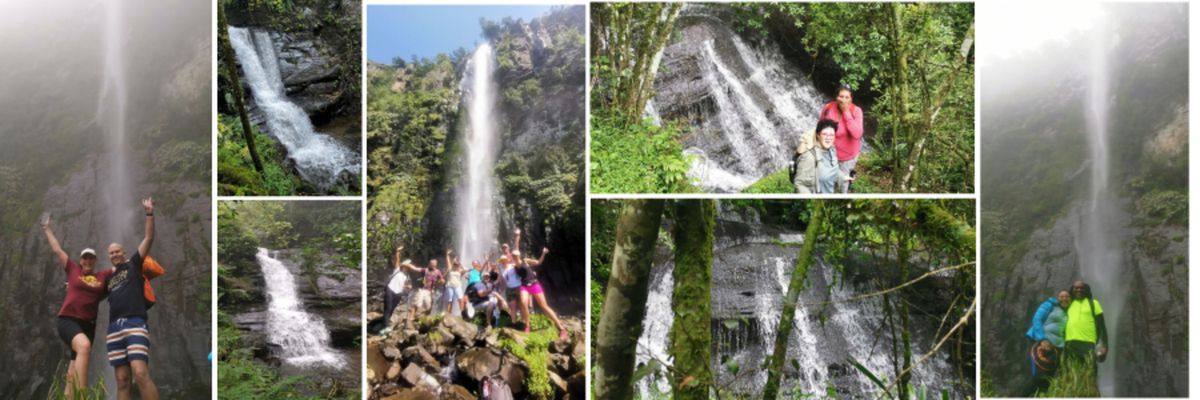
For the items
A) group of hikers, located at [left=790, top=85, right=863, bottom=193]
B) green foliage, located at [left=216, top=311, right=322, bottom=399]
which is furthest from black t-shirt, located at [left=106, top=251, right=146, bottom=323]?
group of hikers, located at [left=790, top=85, right=863, bottom=193]

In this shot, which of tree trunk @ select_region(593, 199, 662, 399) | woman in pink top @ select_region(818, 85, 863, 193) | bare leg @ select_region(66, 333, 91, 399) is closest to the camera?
tree trunk @ select_region(593, 199, 662, 399)

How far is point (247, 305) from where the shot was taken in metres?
5.71

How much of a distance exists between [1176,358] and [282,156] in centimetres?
472

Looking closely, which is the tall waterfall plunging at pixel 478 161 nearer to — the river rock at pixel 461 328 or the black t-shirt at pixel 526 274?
the black t-shirt at pixel 526 274

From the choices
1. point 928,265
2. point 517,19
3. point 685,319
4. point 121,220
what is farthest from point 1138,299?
point 121,220

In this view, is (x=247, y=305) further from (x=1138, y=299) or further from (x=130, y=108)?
(x=1138, y=299)

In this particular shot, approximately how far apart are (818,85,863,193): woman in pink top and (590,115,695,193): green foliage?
2.55ft

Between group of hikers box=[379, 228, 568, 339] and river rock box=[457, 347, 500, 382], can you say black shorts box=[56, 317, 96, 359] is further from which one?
river rock box=[457, 347, 500, 382]

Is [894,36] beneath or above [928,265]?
above

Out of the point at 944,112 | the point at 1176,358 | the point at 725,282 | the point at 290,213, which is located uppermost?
the point at 944,112

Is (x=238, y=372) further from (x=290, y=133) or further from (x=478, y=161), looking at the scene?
(x=478, y=161)

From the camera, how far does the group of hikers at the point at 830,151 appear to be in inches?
224

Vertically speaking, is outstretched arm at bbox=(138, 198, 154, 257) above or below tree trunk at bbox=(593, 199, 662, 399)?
above

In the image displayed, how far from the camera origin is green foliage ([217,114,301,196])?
18.6 ft
